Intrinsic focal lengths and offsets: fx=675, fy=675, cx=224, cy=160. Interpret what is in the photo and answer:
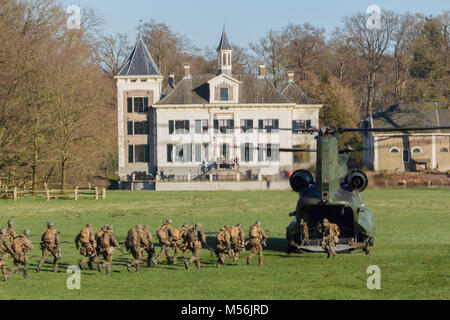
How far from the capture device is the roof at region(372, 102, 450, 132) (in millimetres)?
47469

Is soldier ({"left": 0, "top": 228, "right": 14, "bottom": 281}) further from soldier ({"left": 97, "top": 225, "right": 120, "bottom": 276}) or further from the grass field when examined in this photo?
→ soldier ({"left": 97, "top": 225, "right": 120, "bottom": 276})

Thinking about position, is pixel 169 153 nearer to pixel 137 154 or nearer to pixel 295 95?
pixel 137 154

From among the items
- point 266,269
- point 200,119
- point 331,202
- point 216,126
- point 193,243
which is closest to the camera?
point 193,243

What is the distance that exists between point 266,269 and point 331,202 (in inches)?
154

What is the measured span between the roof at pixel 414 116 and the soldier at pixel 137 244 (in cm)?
2638

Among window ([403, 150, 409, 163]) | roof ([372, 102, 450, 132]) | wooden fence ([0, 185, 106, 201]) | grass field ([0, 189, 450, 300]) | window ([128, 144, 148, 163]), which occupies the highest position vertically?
roof ([372, 102, 450, 132])

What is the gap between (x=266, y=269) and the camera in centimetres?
2548

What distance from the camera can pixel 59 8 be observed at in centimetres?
7294

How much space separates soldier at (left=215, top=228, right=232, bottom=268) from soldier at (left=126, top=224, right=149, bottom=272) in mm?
2715

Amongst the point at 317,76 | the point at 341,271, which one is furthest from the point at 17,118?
the point at 317,76

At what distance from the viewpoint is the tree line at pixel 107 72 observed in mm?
60188

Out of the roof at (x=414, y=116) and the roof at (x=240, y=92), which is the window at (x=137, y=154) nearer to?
the roof at (x=240, y=92)

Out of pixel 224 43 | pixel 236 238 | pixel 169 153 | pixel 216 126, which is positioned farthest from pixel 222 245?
pixel 224 43

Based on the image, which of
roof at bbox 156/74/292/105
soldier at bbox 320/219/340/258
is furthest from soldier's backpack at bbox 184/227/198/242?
roof at bbox 156/74/292/105
